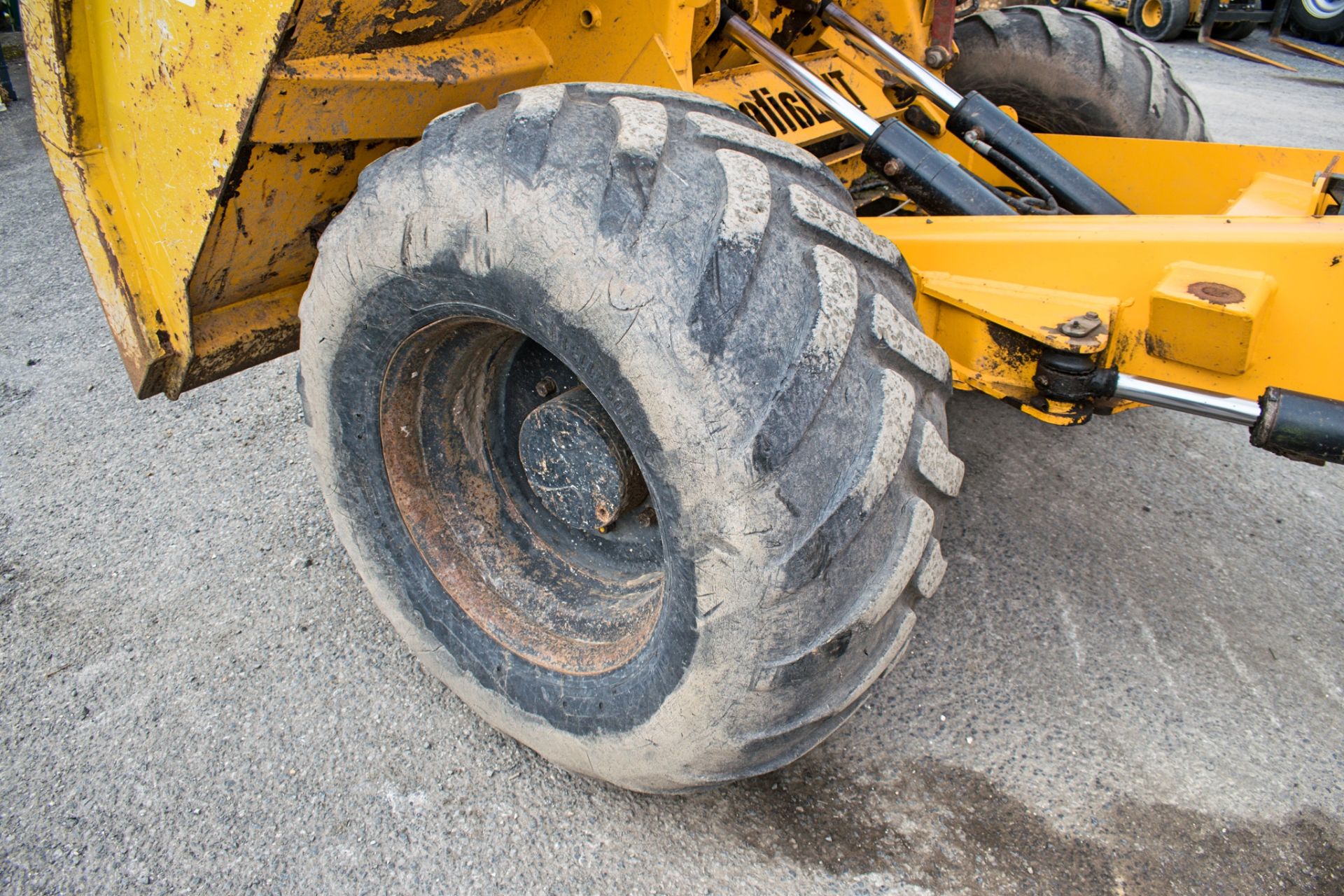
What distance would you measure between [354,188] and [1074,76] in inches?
93.1

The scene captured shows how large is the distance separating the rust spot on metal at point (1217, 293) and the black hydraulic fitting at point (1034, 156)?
635 mm

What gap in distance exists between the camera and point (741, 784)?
6.45ft

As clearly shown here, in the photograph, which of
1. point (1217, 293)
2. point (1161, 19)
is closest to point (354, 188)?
point (1217, 293)

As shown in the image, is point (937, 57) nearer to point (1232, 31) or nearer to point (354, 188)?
point (354, 188)

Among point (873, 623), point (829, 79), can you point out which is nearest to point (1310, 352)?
point (873, 623)

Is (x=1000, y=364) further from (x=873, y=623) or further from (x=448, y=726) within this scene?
(x=448, y=726)

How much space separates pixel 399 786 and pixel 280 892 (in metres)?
0.30

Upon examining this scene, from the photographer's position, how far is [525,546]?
6.81 ft

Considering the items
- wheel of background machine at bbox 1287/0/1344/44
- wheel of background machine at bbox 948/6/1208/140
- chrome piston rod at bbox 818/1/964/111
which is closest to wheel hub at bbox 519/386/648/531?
chrome piston rod at bbox 818/1/964/111

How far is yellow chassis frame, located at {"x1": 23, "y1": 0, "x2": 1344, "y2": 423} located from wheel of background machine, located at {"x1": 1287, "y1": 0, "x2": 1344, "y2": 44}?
37.9ft

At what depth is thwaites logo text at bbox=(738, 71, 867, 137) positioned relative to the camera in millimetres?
2562

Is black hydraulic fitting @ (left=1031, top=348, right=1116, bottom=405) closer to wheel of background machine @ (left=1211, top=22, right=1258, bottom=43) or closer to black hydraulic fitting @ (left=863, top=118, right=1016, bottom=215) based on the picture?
black hydraulic fitting @ (left=863, top=118, right=1016, bottom=215)

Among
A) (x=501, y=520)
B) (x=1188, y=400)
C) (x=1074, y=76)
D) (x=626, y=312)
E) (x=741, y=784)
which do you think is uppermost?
(x=1074, y=76)

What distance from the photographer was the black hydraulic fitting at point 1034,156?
7.08 ft
